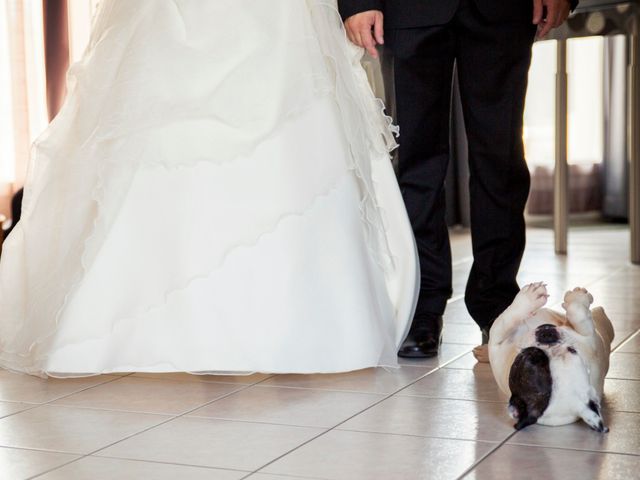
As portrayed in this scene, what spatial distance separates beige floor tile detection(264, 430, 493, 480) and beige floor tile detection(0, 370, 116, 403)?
59cm

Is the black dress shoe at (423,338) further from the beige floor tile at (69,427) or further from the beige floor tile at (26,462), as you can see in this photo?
the beige floor tile at (26,462)

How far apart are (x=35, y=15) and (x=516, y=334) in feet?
7.66

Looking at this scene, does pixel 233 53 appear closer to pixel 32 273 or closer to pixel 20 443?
pixel 32 273

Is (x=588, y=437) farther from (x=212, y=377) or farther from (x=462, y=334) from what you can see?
(x=462, y=334)

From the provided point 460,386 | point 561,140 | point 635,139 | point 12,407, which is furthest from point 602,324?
point 561,140

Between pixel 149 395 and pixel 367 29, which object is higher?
pixel 367 29

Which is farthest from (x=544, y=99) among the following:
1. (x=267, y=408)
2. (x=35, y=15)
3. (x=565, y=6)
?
(x=267, y=408)

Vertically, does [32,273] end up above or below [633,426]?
above

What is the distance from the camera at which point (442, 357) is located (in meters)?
2.17

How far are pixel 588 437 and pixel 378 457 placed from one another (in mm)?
333

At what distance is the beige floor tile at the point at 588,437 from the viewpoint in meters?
1.47

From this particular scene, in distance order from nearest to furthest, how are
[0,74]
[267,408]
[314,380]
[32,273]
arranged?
[267,408], [314,380], [32,273], [0,74]

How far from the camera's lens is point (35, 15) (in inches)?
135

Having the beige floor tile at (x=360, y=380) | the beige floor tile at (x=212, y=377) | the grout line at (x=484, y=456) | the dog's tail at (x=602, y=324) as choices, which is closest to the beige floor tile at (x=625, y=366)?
the dog's tail at (x=602, y=324)
